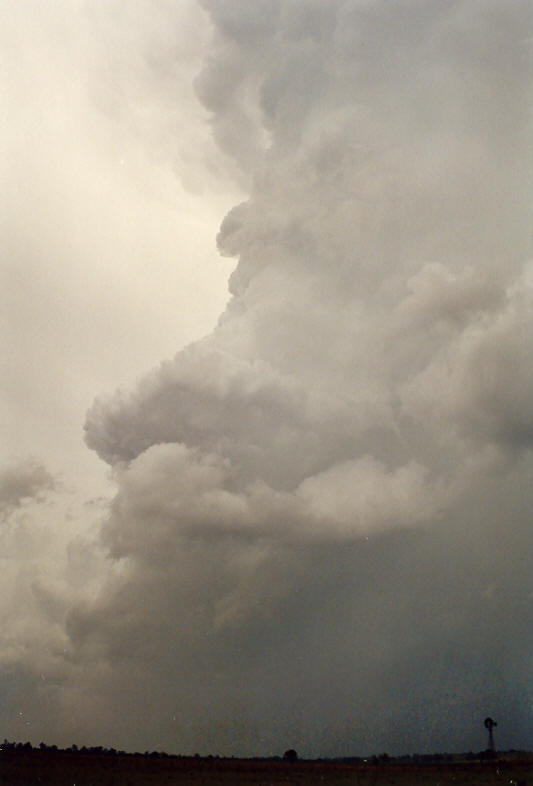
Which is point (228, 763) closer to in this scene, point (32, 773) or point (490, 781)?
point (32, 773)

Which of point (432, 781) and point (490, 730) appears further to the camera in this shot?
point (490, 730)

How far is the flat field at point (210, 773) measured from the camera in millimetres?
65062

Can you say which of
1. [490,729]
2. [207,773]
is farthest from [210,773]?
[490,729]

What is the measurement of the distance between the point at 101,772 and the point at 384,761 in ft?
104

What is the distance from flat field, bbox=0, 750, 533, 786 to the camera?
65062mm

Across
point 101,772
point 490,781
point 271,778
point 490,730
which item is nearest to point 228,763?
point 271,778

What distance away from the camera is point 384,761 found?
81.6m

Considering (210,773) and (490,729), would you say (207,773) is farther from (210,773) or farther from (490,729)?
(490,729)

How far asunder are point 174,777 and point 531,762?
33498mm

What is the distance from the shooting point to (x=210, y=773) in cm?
6700

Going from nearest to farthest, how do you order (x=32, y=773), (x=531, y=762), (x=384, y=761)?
(x=32, y=773) < (x=531, y=762) < (x=384, y=761)

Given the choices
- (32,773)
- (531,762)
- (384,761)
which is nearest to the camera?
(32,773)

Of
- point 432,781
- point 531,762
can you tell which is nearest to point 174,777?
point 432,781

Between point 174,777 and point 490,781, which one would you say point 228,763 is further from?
point 490,781
